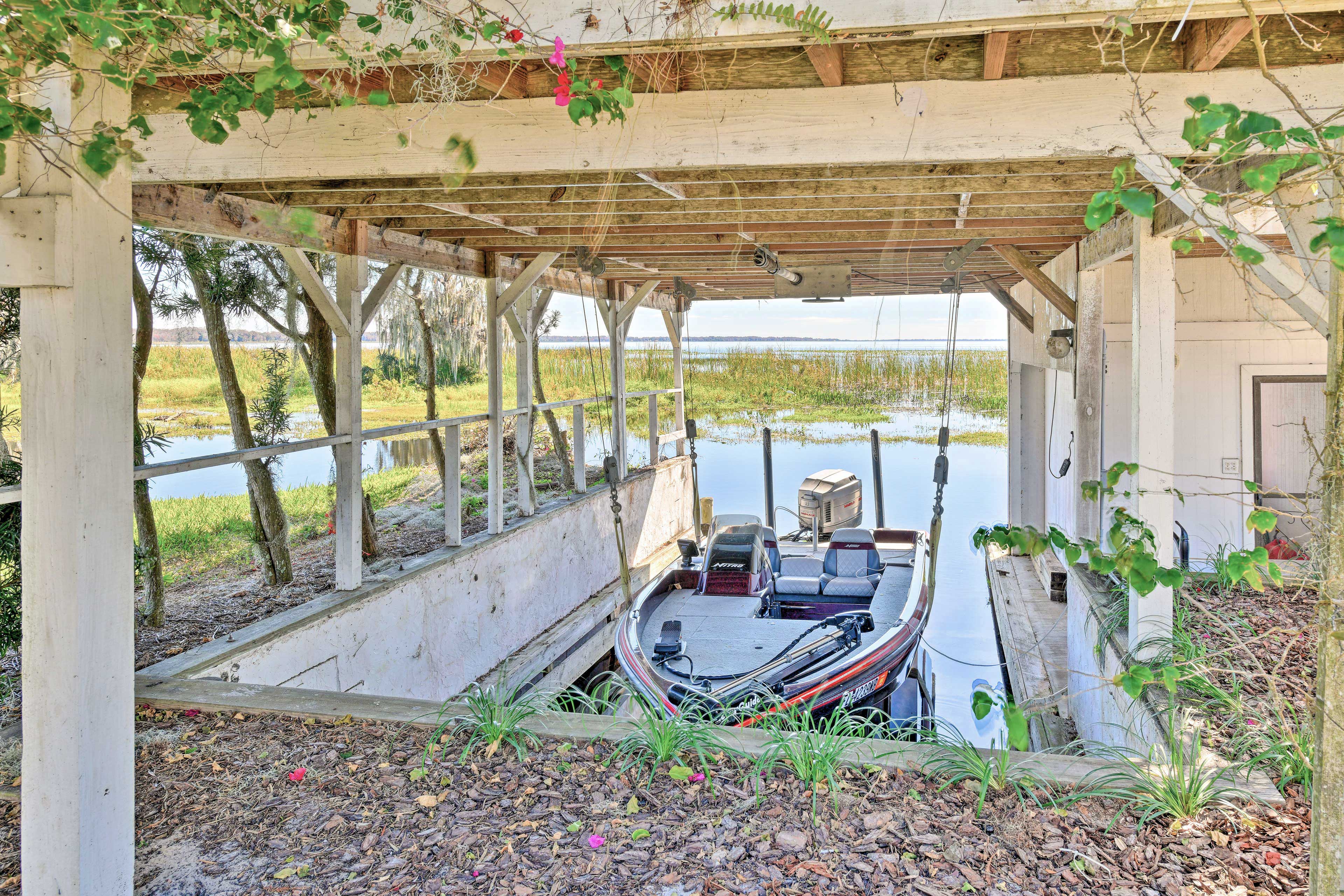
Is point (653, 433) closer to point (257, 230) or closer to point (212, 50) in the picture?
point (257, 230)

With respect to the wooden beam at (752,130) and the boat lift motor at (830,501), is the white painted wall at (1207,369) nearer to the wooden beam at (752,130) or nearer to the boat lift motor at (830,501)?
the boat lift motor at (830,501)

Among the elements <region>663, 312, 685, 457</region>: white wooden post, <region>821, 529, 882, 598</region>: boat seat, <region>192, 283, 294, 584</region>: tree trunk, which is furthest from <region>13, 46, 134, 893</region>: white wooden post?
<region>663, 312, 685, 457</region>: white wooden post

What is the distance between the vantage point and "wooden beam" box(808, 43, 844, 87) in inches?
112

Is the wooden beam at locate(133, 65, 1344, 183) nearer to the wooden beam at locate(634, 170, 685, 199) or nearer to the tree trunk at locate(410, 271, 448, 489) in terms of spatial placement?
the wooden beam at locate(634, 170, 685, 199)

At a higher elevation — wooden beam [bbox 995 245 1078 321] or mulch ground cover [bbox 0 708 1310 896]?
wooden beam [bbox 995 245 1078 321]

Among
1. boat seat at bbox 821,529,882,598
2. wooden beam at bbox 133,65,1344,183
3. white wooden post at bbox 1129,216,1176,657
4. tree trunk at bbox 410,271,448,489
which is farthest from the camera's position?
tree trunk at bbox 410,271,448,489

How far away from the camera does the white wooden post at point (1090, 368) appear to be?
19.8 feet

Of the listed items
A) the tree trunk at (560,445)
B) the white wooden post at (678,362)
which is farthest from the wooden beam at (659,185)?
the white wooden post at (678,362)

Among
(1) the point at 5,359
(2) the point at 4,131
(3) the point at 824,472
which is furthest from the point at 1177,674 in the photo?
(3) the point at 824,472

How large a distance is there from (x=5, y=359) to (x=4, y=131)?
340 centimetres

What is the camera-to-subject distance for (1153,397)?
3.93m

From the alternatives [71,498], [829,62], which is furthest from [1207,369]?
[71,498]

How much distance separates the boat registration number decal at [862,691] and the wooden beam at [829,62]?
285cm

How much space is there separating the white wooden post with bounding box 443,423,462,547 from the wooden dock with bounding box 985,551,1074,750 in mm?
4083
